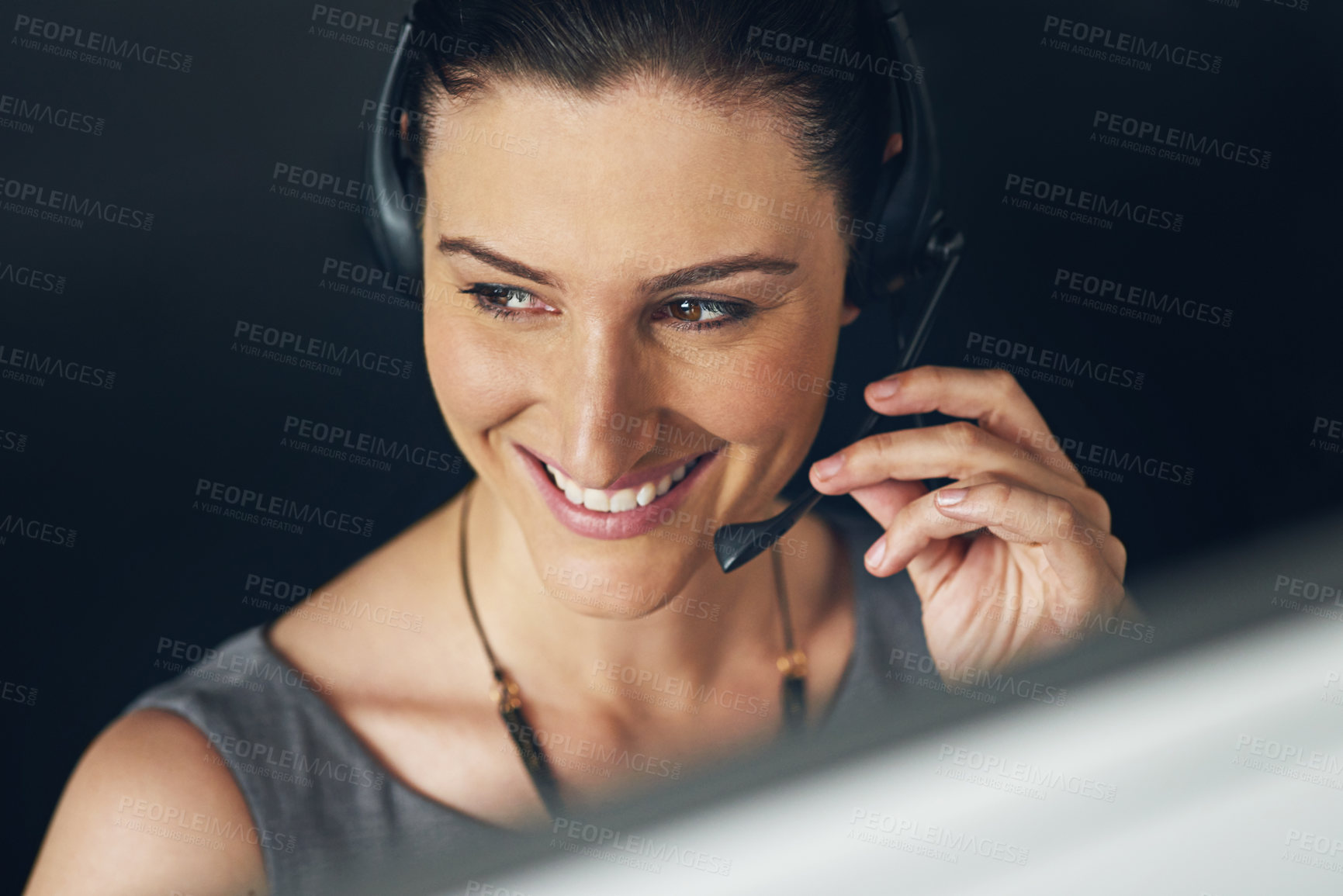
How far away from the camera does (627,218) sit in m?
0.75

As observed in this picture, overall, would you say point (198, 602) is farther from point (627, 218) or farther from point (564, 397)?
point (627, 218)

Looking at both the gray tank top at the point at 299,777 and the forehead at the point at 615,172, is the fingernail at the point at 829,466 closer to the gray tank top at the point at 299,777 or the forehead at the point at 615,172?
the forehead at the point at 615,172

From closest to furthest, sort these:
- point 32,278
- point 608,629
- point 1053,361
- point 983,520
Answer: point 32,278 < point 983,520 < point 608,629 < point 1053,361

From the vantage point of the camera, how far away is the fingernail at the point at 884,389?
97cm

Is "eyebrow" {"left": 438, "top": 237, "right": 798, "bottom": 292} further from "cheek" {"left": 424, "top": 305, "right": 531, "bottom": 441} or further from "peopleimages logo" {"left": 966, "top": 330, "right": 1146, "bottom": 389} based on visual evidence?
"peopleimages logo" {"left": 966, "top": 330, "right": 1146, "bottom": 389}

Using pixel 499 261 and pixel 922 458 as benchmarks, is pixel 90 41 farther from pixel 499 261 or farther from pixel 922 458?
pixel 922 458

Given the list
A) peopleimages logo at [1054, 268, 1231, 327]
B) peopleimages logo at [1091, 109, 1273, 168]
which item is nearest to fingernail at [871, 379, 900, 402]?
peopleimages logo at [1054, 268, 1231, 327]

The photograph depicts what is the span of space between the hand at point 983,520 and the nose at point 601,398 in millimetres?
221

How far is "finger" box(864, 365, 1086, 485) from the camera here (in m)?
0.97

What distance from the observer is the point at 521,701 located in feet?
3.38

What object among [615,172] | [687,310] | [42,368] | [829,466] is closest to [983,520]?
[829,466]

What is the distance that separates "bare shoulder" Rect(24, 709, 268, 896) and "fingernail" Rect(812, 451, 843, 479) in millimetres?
634

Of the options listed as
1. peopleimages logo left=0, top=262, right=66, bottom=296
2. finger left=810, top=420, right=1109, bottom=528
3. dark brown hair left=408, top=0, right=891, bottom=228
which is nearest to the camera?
dark brown hair left=408, top=0, right=891, bottom=228

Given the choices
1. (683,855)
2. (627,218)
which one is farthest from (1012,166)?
(683,855)
